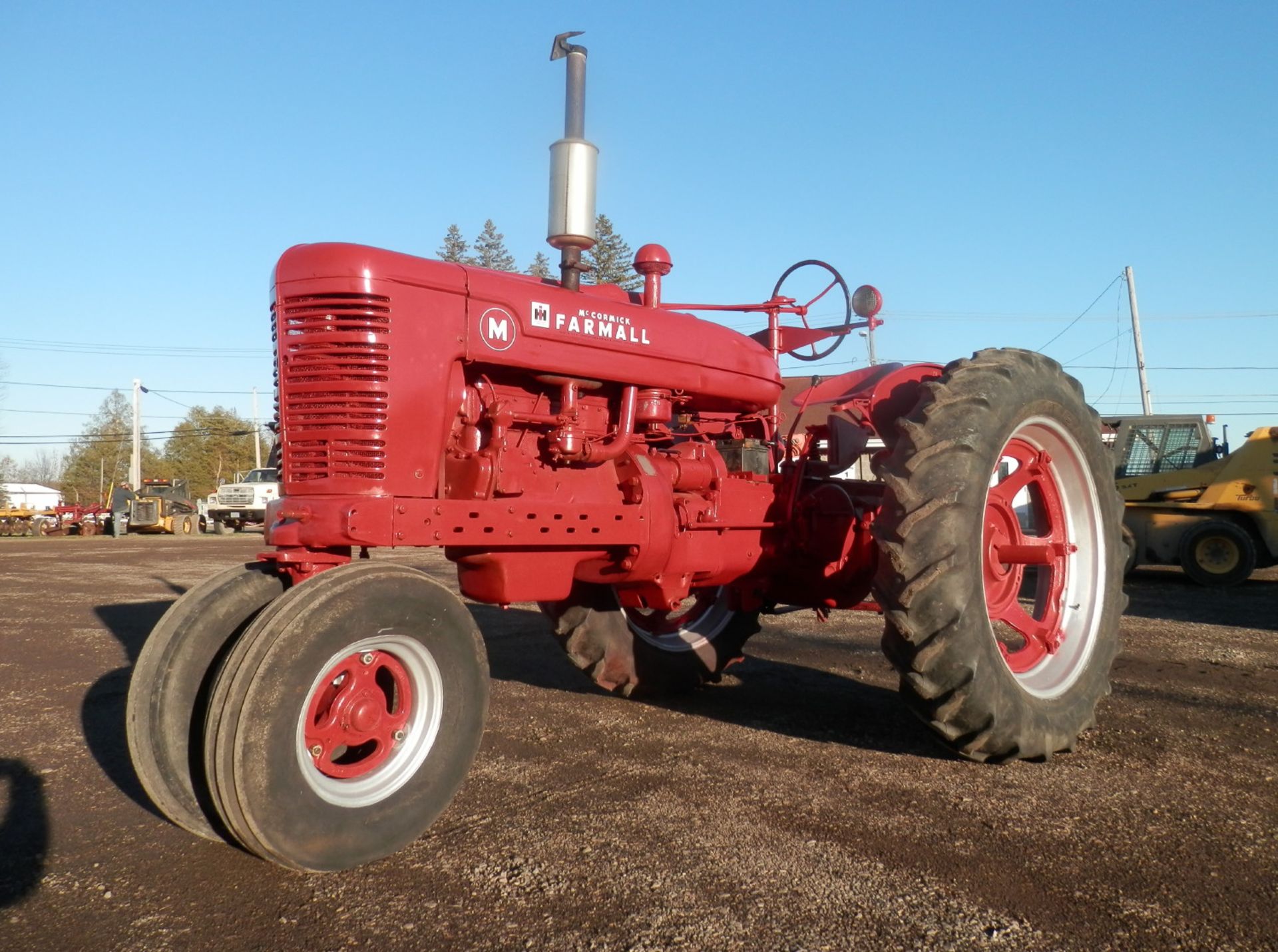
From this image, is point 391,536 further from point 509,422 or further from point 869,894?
point 869,894

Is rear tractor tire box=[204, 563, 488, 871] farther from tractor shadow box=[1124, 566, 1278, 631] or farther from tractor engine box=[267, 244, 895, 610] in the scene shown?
tractor shadow box=[1124, 566, 1278, 631]

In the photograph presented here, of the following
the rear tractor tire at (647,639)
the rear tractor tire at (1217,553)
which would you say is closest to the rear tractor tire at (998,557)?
the rear tractor tire at (647,639)

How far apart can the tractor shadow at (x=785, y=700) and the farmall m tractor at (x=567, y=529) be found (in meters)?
0.29

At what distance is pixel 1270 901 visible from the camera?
8.32 ft

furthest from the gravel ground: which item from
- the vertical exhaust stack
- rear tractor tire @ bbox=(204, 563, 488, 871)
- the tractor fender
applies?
the vertical exhaust stack

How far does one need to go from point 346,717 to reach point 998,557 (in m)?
2.95

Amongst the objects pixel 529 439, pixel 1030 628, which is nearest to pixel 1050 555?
pixel 1030 628

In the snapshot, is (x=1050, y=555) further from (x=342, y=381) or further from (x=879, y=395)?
(x=342, y=381)

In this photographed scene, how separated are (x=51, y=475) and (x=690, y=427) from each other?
132 m

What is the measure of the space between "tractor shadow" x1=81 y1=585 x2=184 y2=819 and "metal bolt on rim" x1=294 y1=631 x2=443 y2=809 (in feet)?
2.72

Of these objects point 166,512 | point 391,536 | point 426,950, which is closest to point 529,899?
point 426,950

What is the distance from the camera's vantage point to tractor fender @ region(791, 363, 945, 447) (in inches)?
192

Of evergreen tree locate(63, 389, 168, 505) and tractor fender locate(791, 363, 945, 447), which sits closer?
tractor fender locate(791, 363, 945, 447)

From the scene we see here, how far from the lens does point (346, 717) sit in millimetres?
2857
